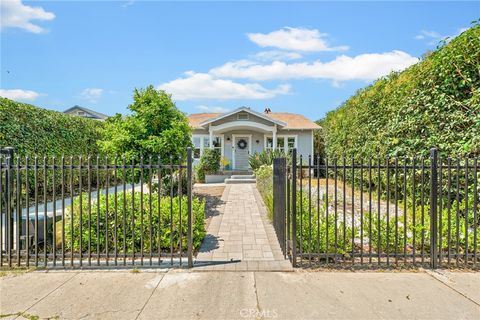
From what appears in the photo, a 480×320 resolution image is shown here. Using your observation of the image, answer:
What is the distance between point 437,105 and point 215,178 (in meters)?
13.3

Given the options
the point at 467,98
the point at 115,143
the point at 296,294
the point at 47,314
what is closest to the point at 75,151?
the point at 115,143

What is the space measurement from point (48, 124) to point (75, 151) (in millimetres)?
1858

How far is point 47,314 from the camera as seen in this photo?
3.13 metres

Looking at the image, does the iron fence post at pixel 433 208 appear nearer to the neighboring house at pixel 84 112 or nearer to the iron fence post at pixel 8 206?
the iron fence post at pixel 8 206

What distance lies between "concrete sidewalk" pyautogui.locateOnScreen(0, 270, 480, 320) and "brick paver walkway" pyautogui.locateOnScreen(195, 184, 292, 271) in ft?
1.03

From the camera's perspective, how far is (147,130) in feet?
26.4

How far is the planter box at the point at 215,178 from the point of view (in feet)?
58.4

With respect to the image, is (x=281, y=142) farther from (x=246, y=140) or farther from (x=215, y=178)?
(x=215, y=178)

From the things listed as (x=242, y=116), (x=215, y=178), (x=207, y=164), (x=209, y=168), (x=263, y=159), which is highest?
(x=242, y=116)

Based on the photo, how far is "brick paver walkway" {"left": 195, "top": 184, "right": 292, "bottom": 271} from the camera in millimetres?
4500

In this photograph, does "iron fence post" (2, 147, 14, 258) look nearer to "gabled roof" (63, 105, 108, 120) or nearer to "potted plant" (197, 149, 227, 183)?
"potted plant" (197, 149, 227, 183)

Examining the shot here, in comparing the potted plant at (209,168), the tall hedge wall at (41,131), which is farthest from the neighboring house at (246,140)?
the tall hedge wall at (41,131)

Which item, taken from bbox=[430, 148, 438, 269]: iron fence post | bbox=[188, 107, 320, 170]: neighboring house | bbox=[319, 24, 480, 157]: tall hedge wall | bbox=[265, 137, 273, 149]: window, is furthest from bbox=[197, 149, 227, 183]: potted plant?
bbox=[430, 148, 438, 269]: iron fence post

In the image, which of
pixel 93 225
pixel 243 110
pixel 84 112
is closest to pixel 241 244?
pixel 93 225
